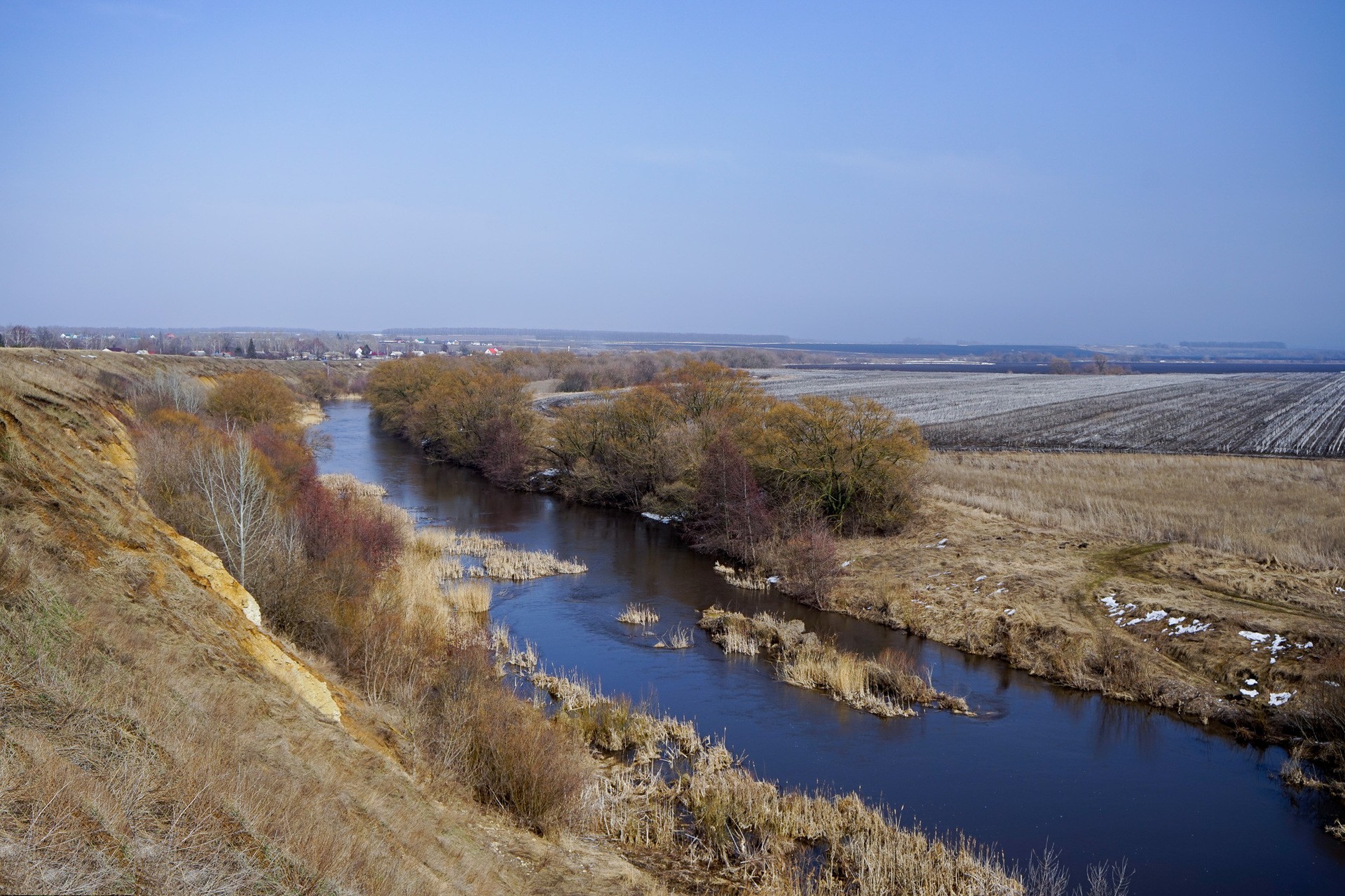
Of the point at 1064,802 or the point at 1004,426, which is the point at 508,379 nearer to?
the point at 1004,426

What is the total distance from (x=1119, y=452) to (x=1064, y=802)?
39.5 m

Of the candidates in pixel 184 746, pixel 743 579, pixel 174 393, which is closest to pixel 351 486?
pixel 174 393

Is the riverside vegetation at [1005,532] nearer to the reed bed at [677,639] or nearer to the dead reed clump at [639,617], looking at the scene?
the dead reed clump at [639,617]

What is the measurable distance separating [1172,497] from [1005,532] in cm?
901

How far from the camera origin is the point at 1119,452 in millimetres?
50781

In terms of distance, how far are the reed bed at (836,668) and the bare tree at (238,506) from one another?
40.6 ft

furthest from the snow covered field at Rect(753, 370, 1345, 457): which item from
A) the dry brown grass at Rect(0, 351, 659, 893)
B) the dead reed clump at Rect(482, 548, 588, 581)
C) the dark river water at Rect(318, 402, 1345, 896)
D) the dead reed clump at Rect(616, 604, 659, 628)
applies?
the dry brown grass at Rect(0, 351, 659, 893)

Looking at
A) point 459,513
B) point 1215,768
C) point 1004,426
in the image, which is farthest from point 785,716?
point 1004,426

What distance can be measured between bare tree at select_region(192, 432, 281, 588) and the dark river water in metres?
7.55

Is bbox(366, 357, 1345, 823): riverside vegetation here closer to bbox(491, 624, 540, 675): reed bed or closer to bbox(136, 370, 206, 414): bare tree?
bbox(491, 624, 540, 675): reed bed

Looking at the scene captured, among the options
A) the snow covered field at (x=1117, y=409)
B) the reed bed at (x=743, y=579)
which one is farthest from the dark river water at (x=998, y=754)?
the snow covered field at (x=1117, y=409)

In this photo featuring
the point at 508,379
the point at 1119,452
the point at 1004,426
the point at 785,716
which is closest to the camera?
the point at 785,716

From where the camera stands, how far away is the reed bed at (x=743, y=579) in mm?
31219

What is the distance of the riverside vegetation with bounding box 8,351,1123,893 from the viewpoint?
747 cm
